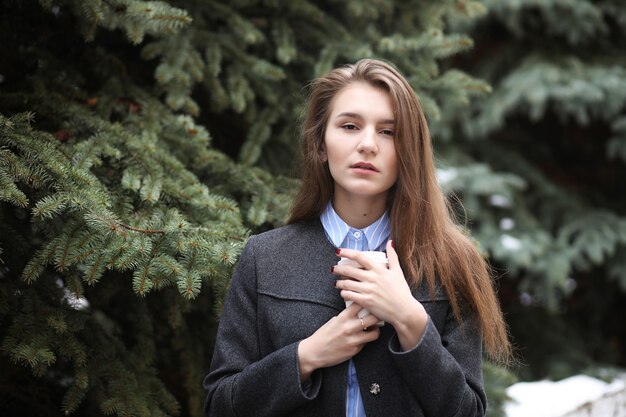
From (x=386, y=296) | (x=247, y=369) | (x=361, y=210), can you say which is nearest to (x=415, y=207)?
(x=361, y=210)

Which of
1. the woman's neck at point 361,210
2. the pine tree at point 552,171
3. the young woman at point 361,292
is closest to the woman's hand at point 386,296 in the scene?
the young woman at point 361,292

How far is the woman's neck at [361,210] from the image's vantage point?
74.4 inches

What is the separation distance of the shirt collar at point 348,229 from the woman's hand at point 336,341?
26 centimetres

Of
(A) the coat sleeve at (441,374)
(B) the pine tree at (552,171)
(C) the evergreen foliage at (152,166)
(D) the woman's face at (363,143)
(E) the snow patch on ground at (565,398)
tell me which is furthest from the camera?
(B) the pine tree at (552,171)

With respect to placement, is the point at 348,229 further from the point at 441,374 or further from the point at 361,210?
the point at 441,374

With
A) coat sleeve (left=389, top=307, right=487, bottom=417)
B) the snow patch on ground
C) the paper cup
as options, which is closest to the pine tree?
the snow patch on ground

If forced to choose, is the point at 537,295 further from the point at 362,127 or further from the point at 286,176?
the point at 362,127

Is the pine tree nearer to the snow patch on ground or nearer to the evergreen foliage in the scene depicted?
the evergreen foliage

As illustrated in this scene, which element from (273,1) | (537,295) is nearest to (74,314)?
(273,1)

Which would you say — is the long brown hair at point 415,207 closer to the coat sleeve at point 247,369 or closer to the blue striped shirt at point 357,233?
the blue striped shirt at point 357,233

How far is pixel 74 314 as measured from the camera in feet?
7.18

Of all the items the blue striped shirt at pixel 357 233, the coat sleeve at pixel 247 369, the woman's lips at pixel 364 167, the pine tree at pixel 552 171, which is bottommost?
the coat sleeve at pixel 247 369

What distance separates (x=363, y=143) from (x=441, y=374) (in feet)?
2.10

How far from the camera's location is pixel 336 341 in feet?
5.41
